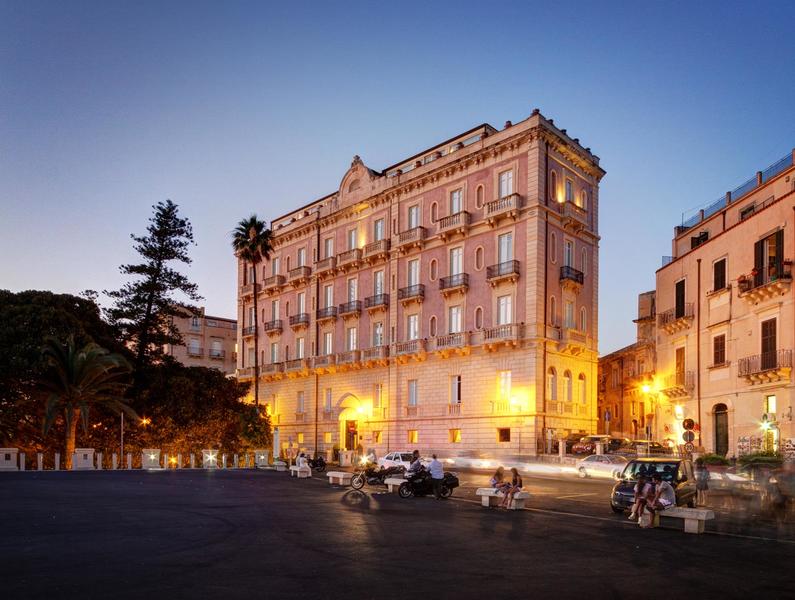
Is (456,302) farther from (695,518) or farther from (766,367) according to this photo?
(695,518)

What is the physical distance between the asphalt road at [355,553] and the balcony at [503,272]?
26753 mm

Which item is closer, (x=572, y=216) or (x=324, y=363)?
(x=572, y=216)

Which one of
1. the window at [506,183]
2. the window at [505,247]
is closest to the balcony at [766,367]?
the window at [505,247]

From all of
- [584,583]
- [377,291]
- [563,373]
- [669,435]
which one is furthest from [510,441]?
[584,583]

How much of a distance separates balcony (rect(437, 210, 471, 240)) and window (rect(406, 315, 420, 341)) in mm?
6335

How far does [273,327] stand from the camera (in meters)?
68.2

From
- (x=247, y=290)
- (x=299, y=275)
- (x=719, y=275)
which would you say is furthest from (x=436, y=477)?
(x=247, y=290)

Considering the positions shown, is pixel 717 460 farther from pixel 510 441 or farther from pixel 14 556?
pixel 14 556

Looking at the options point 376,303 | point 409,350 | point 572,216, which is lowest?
point 409,350

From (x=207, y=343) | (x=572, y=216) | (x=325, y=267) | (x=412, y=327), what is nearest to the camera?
(x=572, y=216)

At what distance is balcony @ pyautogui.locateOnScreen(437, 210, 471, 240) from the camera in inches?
1994

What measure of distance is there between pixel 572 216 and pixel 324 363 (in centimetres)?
2363

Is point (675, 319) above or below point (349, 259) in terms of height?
below

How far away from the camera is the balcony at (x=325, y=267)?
6181 cm
